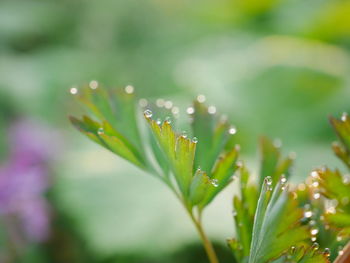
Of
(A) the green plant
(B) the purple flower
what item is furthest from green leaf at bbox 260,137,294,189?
(B) the purple flower

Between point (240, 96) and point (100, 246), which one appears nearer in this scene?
point (100, 246)

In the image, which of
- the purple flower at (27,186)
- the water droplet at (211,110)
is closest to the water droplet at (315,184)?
the water droplet at (211,110)

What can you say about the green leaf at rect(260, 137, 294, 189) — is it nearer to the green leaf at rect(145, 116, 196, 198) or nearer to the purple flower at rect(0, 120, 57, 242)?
the green leaf at rect(145, 116, 196, 198)

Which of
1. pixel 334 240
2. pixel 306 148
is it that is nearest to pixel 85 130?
pixel 334 240

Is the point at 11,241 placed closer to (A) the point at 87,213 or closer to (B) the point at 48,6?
(A) the point at 87,213

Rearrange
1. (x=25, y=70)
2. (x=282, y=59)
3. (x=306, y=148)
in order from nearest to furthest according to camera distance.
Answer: (x=306, y=148), (x=282, y=59), (x=25, y=70)

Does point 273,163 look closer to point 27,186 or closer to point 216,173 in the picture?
point 216,173

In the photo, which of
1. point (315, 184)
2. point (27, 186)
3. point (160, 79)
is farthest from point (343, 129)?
point (160, 79)
